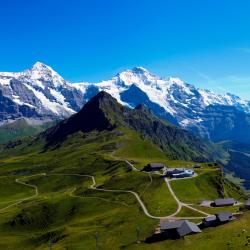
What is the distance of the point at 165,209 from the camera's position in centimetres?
18850

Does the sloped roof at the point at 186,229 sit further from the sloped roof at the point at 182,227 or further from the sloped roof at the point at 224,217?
the sloped roof at the point at 224,217

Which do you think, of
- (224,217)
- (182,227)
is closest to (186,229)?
(182,227)

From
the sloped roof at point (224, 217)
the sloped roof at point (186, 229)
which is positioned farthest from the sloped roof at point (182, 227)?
the sloped roof at point (224, 217)

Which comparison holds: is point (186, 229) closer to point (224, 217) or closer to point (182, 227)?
point (182, 227)

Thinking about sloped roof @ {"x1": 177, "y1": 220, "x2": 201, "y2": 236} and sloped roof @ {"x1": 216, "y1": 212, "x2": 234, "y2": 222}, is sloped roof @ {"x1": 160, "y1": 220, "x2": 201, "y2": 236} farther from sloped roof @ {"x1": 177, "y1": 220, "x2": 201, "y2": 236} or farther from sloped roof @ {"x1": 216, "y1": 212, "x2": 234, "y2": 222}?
sloped roof @ {"x1": 216, "y1": 212, "x2": 234, "y2": 222}

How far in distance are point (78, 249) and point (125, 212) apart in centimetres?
3914

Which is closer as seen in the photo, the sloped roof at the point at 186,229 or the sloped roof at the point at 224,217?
the sloped roof at the point at 186,229

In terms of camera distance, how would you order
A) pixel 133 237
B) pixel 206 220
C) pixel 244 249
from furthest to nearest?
1. pixel 133 237
2. pixel 206 220
3. pixel 244 249

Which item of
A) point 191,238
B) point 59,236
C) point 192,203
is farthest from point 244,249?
point 59,236

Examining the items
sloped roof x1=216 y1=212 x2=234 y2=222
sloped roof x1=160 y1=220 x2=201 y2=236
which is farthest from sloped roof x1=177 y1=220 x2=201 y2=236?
sloped roof x1=216 y1=212 x2=234 y2=222

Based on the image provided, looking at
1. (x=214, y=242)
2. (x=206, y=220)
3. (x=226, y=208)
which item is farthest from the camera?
(x=226, y=208)

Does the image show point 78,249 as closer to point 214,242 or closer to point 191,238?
point 191,238

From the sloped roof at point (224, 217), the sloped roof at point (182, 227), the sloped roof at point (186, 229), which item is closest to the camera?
the sloped roof at point (186, 229)

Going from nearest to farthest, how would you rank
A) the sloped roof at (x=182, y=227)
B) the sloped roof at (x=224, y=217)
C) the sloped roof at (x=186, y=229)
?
the sloped roof at (x=186, y=229)
the sloped roof at (x=182, y=227)
the sloped roof at (x=224, y=217)
